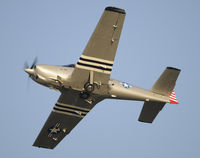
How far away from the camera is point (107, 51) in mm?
17031

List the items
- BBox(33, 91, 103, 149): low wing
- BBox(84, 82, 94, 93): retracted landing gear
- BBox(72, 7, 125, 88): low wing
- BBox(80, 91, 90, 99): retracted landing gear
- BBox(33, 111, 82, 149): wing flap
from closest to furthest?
BBox(72, 7, 125, 88): low wing → BBox(84, 82, 94, 93): retracted landing gear → BBox(80, 91, 90, 99): retracted landing gear → BBox(33, 91, 103, 149): low wing → BBox(33, 111, 82, 149): wing flap

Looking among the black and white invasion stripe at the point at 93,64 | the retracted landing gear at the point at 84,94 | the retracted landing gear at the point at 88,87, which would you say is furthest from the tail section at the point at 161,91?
the retracted landing gear at the point at 88,87

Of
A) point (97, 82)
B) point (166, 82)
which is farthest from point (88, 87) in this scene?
point (166, 82)

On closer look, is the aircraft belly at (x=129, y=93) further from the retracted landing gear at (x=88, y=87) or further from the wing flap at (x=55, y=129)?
the wing flap at (x=55, y=129)

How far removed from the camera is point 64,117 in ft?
68.7

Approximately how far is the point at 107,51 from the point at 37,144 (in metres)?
8.53

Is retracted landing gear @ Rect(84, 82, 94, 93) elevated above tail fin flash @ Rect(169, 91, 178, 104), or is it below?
below

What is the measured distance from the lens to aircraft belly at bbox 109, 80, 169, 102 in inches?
731

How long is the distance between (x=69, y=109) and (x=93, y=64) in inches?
162

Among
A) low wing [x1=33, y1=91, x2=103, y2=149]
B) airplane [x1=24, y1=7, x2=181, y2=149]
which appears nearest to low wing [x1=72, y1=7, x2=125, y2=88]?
airplane [x1=24, y1=7, x2=181, y2=149]

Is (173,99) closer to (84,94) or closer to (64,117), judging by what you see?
(84,94)

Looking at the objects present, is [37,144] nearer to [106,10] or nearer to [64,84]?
[64,84]

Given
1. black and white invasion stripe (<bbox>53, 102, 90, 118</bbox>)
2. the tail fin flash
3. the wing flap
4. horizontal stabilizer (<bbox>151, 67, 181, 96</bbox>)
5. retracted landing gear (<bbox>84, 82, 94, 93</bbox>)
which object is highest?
horizontal stabilizer (<bbox>151, 67, 181, 96</bbox>)

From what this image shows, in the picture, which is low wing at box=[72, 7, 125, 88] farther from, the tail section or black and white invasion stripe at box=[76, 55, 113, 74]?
the tail section
